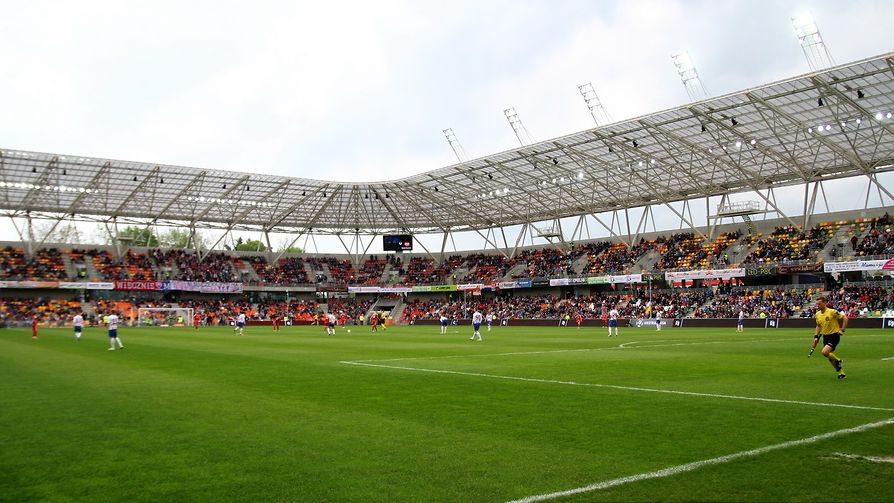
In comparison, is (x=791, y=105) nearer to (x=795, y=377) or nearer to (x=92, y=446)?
(x=795, y=377)

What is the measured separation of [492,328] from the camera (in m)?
54.5

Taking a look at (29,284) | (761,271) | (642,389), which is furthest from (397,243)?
(642,389)

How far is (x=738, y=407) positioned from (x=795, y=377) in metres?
4.69

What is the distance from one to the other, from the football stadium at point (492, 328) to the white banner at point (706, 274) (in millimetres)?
296

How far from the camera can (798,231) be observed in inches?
2178

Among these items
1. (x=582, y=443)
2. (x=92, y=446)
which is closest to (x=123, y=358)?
(x=92, y=446)

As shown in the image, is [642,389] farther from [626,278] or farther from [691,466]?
[626,278]

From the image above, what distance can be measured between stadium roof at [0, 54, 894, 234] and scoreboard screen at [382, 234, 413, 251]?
1.50 m

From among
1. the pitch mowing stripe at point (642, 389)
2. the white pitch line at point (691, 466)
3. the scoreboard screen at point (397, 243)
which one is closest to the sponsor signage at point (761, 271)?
the pitch mowing stripe at point (642, 389)

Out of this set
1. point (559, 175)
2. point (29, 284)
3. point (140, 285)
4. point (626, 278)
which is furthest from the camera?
point (140, 285)

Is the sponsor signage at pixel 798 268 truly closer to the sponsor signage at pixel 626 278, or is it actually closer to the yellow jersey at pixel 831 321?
the sponsor signage at pixel 626 278

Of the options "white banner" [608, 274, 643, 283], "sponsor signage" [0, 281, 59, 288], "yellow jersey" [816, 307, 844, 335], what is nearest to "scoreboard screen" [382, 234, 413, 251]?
"white banner" [608, 274, 643, 283]

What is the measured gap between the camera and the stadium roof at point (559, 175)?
42.3 meters

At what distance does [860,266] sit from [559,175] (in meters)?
25.2
